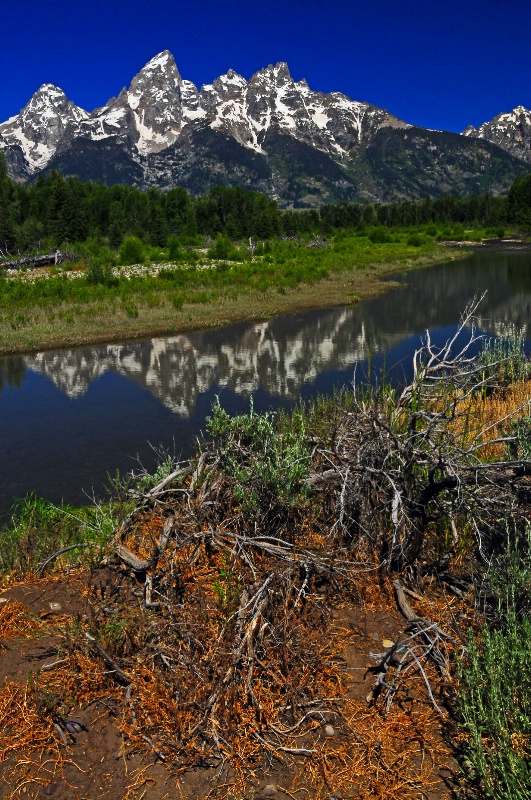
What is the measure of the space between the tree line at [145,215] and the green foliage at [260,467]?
186 feet

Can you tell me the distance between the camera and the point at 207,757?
11.4 ft

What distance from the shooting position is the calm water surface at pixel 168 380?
10.7 metres

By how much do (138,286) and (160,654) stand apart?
29582 mm

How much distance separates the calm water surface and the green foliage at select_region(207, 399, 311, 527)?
174 cm

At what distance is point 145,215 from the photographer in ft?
246

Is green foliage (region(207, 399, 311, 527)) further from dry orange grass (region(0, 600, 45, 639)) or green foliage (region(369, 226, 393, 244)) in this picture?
green foliage (region(369, 226, 393, 244))

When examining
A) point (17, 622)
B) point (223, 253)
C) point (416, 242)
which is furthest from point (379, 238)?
point (17, 622)

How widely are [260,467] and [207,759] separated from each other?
241 cm

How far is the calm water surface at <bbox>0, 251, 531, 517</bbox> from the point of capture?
10.7 m

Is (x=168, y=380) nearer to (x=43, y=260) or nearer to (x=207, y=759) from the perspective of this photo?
(x=207, y=759)

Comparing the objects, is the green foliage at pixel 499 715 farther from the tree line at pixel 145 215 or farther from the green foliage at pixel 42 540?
the tree line at pixel 145 215

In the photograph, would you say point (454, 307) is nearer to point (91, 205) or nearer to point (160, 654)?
point (160, 654)

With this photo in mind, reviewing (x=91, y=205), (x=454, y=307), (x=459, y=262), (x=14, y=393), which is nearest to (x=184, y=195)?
(x=91, y=205)

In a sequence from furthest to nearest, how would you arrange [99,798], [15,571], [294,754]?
[15,571] → [294,754] → [99,798]
